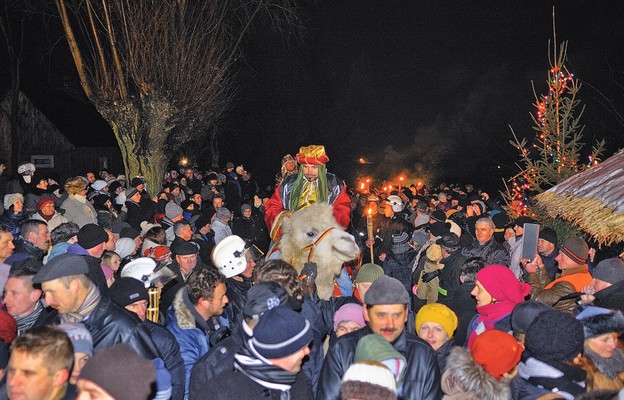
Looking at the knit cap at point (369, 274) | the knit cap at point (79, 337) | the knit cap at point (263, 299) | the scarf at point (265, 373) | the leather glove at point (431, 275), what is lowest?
the leather glove at point (431, 275)

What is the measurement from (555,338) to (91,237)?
4.50 meters

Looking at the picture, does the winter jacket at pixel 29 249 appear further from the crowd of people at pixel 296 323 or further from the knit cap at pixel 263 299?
the knit cap at pixel 263 299

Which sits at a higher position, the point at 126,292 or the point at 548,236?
the point at 126,292

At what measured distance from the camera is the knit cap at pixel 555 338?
375 cm

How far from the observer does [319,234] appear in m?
6.79

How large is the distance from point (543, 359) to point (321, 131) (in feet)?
114

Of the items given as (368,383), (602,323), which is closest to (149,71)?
(602,323)

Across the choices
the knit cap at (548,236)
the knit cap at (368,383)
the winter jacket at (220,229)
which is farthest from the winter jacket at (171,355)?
the winter jacket at (220,229)

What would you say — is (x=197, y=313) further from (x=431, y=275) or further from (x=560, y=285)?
(x=431, y=275)

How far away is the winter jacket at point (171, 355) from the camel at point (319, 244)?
2236mm

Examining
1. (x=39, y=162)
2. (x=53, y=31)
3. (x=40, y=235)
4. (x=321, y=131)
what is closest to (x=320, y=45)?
(x=321, y=131)

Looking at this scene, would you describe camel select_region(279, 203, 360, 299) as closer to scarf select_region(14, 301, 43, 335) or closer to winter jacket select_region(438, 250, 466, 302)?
winter jacket select_region(438, 250, 466, 302)

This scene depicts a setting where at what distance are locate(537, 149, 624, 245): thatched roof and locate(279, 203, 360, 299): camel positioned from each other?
2.20 meters

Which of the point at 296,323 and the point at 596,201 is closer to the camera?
the point at 296,323
